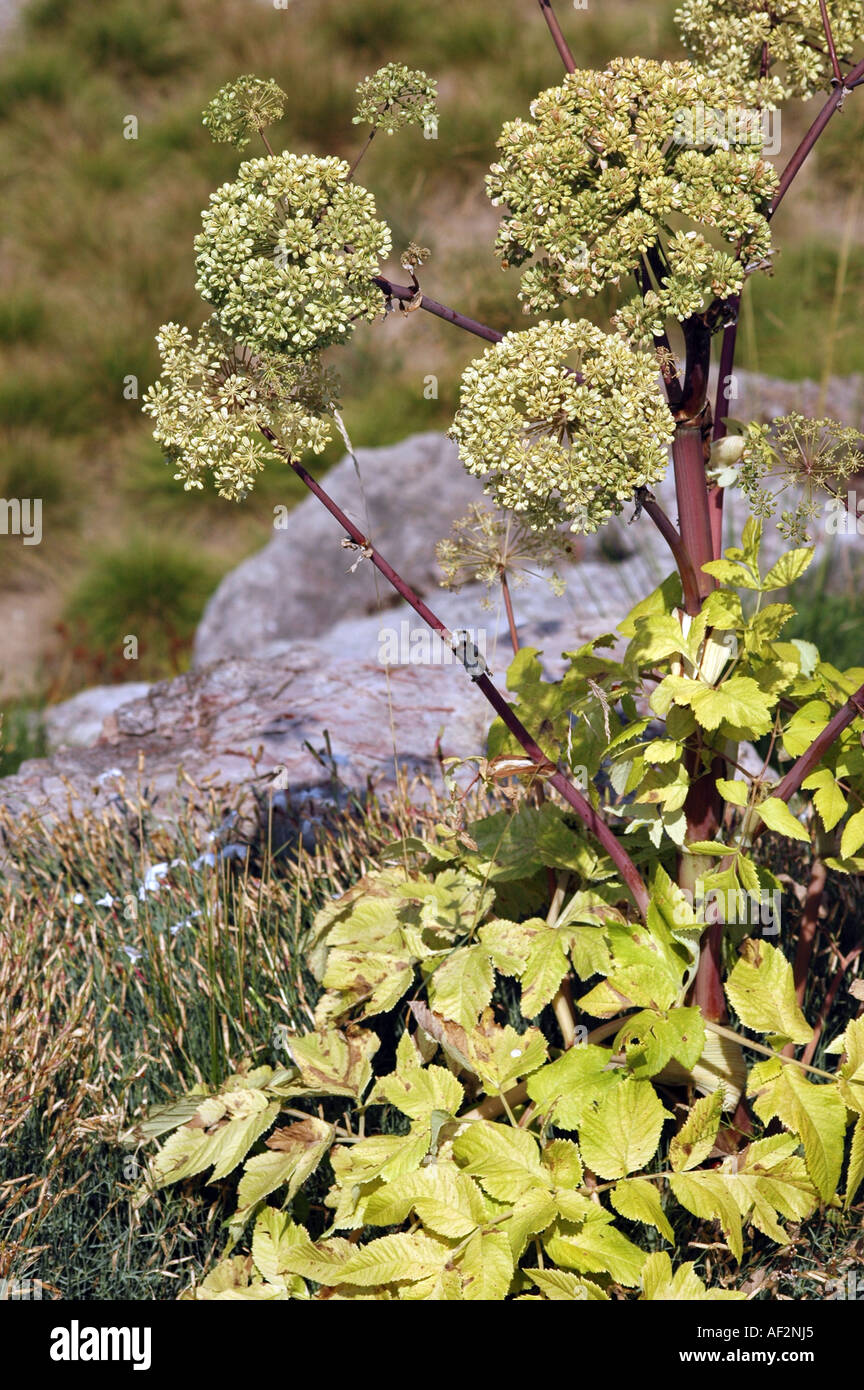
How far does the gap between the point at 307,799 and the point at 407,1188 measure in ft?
5.21

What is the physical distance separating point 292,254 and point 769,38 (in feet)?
3.54

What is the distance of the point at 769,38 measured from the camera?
223 centimetres

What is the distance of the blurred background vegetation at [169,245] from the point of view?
659cm

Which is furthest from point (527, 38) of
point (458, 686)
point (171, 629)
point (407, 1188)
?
point (407, 1188)

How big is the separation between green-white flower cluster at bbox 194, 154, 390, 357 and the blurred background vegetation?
3.54 m

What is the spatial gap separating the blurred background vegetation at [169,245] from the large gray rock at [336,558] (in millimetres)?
743

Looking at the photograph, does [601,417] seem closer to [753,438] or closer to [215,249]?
[753,438]

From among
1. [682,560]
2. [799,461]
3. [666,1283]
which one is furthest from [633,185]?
[666,1283]

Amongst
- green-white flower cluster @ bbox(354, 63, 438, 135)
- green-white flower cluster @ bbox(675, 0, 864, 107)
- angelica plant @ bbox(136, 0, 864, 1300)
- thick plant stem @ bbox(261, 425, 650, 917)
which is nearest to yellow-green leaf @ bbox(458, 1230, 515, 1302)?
angelica plant @ bbox(136, 0, 864, 1300)

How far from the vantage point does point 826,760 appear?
2.27 m

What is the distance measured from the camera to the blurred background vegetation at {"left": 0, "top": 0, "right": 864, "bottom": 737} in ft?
21.6

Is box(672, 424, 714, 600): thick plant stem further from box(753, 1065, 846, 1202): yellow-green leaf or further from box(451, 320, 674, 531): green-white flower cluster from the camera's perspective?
box(753, 1065, 846, 1202): yellow-green leaf

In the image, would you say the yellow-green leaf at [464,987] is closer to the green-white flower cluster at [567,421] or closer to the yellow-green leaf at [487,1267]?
the yellow-green leaf at [487,1267]

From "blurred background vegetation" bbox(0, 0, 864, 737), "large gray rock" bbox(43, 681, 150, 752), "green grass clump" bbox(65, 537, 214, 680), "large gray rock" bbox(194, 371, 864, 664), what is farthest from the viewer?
"blurred background vegetation" bbox(0, 0, 864, 737)
